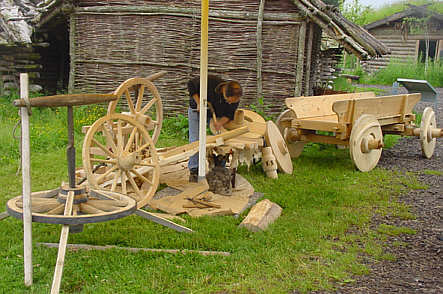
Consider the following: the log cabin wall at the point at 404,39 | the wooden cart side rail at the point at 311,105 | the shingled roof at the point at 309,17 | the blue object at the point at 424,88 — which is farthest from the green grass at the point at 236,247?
the log cabin wall at the point at 404,39

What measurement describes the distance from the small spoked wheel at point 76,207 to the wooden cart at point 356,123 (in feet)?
13.2

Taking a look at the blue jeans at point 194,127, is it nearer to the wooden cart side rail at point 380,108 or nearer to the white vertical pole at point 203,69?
the white vertical pole at point 203,69

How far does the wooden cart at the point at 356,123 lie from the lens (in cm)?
680

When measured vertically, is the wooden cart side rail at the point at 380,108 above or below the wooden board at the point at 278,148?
above

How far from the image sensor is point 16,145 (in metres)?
7.58

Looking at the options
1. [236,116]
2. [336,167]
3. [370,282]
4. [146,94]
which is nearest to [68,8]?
[146,94]

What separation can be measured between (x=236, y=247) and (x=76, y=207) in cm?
151

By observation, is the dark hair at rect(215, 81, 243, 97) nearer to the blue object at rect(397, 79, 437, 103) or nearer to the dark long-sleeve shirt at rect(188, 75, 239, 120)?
the dark long-sleeve shirt at rect(188, 75, 239, 120)

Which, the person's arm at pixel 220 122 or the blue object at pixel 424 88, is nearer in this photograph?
the person's arm at pixel 220 122

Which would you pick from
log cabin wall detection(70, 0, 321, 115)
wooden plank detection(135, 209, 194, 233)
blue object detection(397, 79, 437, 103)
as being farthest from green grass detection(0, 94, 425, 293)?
blue object detection(397, 79, 437, 103)

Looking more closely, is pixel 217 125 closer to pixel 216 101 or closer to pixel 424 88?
pixel 216 101

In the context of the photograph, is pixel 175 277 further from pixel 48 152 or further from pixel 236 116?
pixel 48 152

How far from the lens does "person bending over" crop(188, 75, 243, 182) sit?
5438 mm

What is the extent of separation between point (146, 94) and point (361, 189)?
5.39 m
